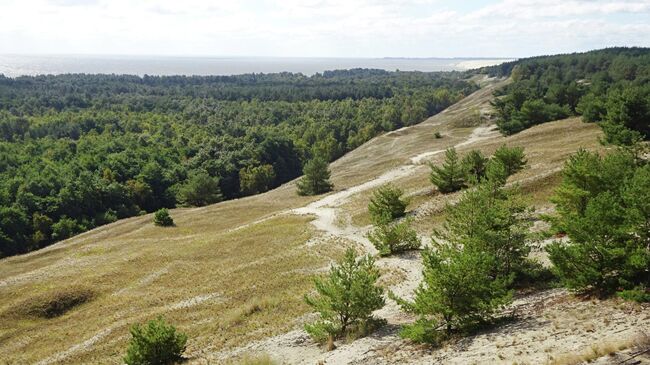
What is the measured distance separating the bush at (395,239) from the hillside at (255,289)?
4.20ft

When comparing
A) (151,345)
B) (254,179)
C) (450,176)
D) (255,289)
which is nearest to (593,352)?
(151,345)

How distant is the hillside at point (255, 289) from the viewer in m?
18.4

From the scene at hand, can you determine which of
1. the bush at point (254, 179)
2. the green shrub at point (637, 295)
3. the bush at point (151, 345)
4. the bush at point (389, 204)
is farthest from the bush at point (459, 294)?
the bush at point (254, 179)

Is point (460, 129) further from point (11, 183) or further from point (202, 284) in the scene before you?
point (11, 183)

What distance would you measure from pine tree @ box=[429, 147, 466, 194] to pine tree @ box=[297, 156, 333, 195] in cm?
2580

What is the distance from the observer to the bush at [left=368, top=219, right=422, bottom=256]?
38406mm

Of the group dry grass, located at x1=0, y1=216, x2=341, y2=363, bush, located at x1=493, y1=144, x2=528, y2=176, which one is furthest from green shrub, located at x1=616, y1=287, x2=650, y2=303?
→ bush, located at x1=493, y1=144, x2=528, y2=176

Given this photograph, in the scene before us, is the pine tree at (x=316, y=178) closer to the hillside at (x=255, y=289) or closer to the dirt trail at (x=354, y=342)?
the hillside at (x=255, y=289)

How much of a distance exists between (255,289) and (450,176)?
25695 millimetres

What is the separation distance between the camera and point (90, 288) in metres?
42.5

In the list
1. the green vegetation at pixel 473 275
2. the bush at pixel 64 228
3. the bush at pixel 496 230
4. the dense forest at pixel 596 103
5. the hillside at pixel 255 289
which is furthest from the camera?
the bush at pixel 64 228

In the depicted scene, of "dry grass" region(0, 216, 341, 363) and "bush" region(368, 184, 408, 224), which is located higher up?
"bush" region(368, 184, 408, 224)

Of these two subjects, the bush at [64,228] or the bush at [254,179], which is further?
the bush at [254,179]

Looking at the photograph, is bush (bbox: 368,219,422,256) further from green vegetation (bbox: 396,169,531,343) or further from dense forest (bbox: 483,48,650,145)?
dense forest (bbox: 483,48,650,145)
